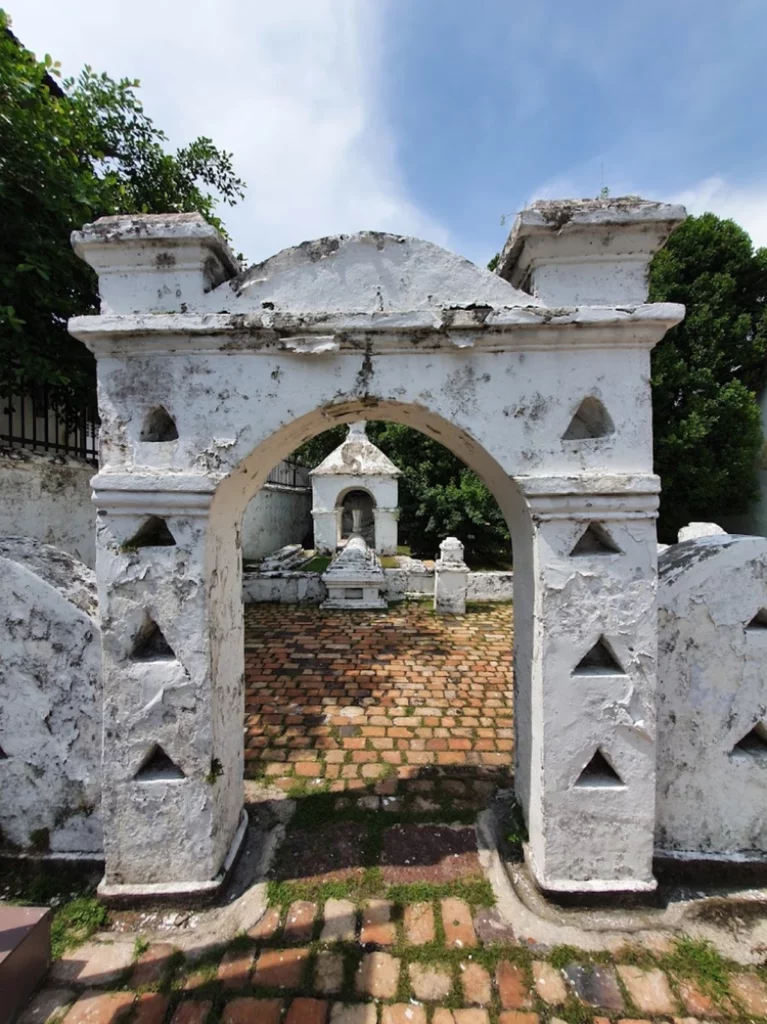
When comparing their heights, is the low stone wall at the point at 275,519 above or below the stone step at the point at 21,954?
above

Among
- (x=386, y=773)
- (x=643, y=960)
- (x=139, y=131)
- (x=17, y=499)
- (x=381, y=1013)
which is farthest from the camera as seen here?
(x=139, y=131)

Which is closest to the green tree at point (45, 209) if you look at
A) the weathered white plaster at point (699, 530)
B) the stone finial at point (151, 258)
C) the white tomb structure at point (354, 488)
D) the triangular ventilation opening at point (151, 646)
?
the stone finial at point (151, 258)

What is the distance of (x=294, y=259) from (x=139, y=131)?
5.23 metres

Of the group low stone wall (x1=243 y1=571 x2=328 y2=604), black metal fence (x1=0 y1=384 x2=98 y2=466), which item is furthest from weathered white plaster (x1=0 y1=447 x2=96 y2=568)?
low stone wall (x1=243 y1=571 x2=328 y2=604)

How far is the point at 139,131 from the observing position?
5566 mm

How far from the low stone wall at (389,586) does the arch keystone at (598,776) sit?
250 inches

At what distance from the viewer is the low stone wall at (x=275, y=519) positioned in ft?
39.7

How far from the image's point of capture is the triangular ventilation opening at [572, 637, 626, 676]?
7.77 ft

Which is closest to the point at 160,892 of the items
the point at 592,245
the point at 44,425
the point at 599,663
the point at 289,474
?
the point at 599,663

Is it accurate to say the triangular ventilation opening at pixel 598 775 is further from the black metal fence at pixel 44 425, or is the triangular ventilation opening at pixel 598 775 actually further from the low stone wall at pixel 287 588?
the low stone wall at pixel 287 588

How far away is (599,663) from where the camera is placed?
2443mm

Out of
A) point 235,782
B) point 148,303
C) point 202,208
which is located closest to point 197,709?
point 235,782

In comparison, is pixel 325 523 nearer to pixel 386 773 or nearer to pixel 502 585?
pixel 502 585

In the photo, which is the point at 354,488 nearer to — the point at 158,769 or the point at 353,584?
the point at 353,584
